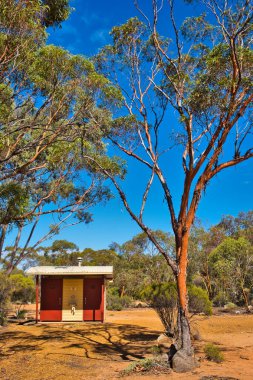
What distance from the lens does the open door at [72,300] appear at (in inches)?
837

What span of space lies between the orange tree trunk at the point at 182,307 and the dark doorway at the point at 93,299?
11792 mm

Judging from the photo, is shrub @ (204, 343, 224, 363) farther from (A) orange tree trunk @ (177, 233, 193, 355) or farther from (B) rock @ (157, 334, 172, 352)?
(B) rock @ (157, 334, 172, 352)

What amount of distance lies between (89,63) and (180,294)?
682 centimetres

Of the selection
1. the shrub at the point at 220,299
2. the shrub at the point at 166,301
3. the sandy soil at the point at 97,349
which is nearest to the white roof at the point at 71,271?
the sandy soil at the point at 97,349

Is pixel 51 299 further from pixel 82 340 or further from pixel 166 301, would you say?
pixel 166 301

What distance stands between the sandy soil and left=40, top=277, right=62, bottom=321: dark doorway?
3.66 ft

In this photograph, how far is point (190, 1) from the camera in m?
10.5

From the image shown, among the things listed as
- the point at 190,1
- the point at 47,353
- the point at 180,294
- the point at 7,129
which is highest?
the point at 190,1

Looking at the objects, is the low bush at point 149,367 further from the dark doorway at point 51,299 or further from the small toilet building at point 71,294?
the dark doorway at point 51,299

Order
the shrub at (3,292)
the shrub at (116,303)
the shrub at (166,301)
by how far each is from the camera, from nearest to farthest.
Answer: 1. the shrub at (166,301)
2. the shrub at (3,292)
3. the shrub at (116,303)

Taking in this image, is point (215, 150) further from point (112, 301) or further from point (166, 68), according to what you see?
point (112, 301)

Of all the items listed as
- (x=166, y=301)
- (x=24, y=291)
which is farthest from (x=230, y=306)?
(x=166, y=301)

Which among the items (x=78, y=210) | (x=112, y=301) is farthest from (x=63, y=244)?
(x=78, y=210)

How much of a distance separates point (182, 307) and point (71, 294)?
12787mm
